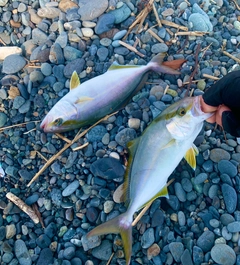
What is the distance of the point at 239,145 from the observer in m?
2.74

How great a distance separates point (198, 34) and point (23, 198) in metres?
2.22

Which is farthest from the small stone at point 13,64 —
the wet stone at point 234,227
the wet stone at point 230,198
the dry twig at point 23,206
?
the wet stone at point 234,227

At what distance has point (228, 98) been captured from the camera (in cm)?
187

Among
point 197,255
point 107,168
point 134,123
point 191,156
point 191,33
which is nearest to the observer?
point 197,255

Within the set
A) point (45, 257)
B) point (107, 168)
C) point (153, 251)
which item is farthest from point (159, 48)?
point (45, 257)

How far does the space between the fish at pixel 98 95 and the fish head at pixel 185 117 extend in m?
0.61

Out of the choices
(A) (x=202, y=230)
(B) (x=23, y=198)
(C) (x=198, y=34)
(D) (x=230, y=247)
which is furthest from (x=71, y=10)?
(D) (x=230, y=247)

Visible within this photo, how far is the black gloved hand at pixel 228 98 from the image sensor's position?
1806 mm

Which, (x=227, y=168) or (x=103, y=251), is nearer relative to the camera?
(x=103, y=251)

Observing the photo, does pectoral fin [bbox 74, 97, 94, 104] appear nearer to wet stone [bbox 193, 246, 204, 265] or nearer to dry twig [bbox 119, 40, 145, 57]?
dry twig [bbox 119, 40, 145, 57]

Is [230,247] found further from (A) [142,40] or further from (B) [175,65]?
(A) [142,40]

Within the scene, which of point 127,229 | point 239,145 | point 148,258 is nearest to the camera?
point 127,229

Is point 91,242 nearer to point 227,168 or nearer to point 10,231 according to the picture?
point 10,231

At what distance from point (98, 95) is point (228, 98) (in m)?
1.22
